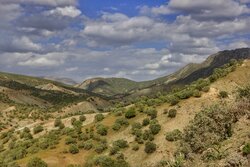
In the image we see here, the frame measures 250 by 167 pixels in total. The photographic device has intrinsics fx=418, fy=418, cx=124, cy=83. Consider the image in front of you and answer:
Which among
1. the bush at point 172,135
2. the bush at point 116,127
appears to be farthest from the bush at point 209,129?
the bush at point 116,127

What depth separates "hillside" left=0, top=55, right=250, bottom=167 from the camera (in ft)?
131

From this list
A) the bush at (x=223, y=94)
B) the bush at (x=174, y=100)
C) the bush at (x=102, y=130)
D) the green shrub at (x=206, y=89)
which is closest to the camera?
the bush at (x=223, y=94)

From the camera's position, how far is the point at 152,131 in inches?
2419

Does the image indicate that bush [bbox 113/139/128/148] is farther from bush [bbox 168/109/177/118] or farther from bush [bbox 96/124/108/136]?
bush [bbox 168/109/177/118]

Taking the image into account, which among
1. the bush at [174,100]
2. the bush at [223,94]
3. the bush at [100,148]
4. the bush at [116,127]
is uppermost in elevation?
the bush at [223,94]

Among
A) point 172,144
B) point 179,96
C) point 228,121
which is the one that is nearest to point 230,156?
point 228,121

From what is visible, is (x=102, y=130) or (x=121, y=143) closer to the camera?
(x=121, y=143)

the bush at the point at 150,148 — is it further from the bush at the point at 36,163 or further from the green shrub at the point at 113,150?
the bush at the point at 36,163

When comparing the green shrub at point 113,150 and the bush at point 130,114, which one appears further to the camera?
the bush at point 130,114

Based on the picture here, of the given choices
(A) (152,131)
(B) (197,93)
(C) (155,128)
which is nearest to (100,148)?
(A) (152,131)

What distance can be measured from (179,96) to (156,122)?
755cm

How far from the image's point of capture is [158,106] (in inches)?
2815

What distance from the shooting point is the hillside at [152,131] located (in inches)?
1572

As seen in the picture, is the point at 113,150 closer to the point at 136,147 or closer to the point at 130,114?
the point at 136,147
